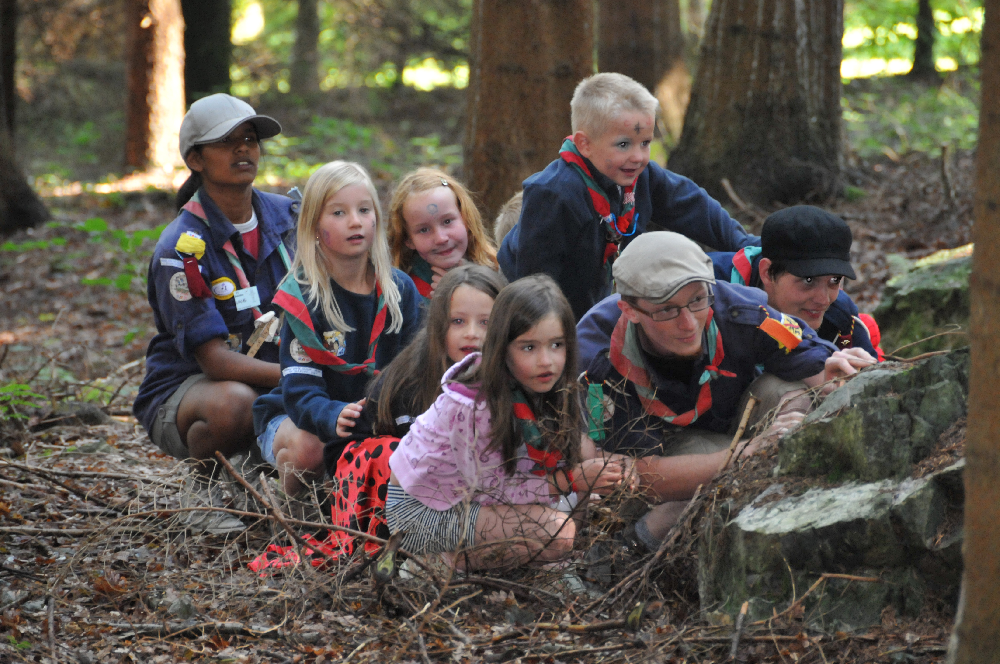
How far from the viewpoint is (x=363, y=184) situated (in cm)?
418

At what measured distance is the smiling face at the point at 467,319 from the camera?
3.45 meters

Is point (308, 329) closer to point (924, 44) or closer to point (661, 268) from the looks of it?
point (661, 268)

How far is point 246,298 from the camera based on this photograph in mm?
4473

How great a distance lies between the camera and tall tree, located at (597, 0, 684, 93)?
9.93m

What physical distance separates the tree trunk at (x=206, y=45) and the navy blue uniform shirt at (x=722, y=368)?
39.8 feet

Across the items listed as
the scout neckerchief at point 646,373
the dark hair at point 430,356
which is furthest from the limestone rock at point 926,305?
the dark hair at point 430,356

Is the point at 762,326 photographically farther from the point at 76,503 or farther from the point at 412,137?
the point at 412,137

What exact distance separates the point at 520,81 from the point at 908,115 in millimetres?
7680

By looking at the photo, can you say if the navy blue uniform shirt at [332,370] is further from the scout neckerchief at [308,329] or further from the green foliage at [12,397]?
the green foliage at [12,397]

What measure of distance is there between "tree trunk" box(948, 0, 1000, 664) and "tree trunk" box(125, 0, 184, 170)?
1128 centimetres

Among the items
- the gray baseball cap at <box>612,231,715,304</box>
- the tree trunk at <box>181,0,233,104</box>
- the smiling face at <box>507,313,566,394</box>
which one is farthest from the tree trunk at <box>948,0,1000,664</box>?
the tree trunk at <box>181,0,233,104</box>

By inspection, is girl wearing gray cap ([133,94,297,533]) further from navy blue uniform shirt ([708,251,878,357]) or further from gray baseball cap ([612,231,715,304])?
navy blue uniform shirt ([708,251,878,357])

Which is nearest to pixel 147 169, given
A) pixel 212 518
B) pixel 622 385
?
pixel 212 518

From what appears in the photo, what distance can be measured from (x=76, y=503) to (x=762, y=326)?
3265 mm
